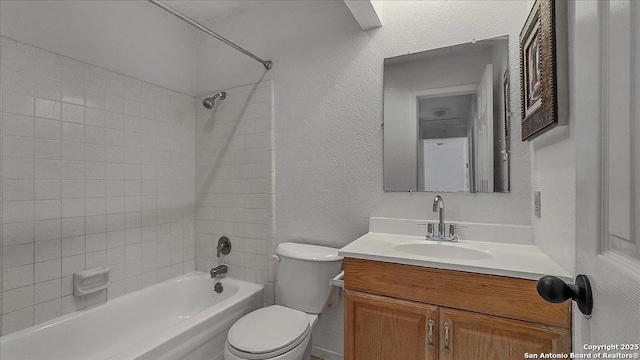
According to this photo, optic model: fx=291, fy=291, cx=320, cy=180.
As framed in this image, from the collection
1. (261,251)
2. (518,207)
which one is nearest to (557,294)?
(518,207)

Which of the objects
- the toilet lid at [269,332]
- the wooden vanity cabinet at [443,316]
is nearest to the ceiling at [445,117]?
the wooden vanity cabinet at [443,316]

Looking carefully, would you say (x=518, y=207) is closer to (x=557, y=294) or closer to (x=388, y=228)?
(x=388, y=228)

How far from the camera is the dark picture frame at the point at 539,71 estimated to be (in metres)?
0.97

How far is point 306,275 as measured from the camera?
70.2 inches

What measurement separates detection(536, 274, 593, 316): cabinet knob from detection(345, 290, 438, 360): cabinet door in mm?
771

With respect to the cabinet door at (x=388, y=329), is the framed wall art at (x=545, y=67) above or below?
above

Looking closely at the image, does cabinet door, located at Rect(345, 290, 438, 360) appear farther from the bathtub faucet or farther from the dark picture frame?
the bathtub faucet

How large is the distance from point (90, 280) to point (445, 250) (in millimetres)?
2092

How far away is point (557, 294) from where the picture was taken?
0.50 meters

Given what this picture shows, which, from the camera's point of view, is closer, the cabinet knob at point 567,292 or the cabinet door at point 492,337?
the cabinet knob at point 567,292

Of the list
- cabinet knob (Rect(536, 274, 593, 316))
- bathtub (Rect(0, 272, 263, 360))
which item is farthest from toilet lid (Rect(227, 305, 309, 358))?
cabinet knob (Rect(536, 274, 593, 316))

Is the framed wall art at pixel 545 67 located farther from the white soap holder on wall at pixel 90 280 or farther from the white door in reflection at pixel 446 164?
the white soap holder on wall at pixel 90 280

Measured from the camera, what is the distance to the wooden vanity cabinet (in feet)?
3.45

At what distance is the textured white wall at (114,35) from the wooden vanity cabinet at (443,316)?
2037 millimetres
